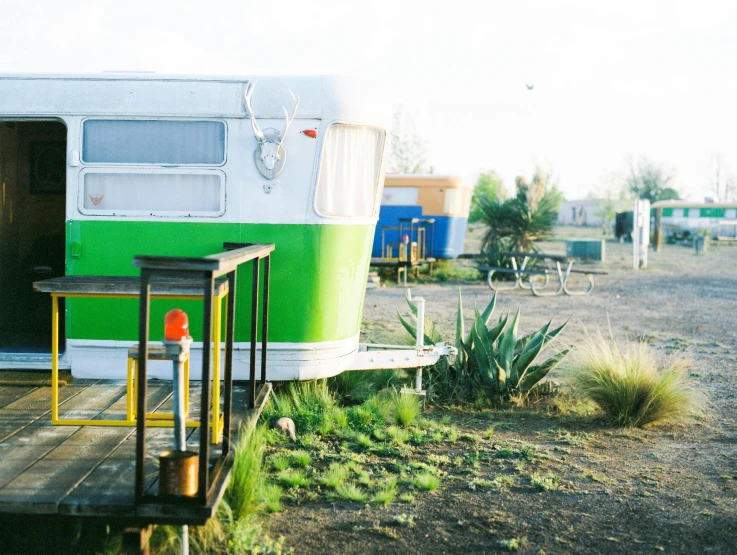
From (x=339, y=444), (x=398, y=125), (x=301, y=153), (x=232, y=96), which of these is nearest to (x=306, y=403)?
(x=339, y=444)

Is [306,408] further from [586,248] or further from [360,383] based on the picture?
[586,248]

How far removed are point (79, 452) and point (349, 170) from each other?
264 centimetres

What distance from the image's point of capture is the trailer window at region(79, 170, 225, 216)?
5.16 metres

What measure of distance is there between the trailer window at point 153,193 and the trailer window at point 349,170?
71 centimetres

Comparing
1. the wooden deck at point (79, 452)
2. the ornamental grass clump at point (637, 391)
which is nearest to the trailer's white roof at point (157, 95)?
the wooden deck at point (79, 452)

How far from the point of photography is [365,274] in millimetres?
5719

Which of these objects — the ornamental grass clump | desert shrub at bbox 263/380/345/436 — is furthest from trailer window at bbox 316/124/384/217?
the ornamental grass clump

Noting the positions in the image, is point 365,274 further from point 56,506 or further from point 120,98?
point 56,506

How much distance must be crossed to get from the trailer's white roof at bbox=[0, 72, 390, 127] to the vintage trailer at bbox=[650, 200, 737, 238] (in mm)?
35596

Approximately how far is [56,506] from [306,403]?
2.74m

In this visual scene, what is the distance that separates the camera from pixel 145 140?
5164mm

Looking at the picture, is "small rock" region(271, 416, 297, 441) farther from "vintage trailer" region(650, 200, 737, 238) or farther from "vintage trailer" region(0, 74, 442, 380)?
"vintage trailer" region(650, 200, 737, 238)

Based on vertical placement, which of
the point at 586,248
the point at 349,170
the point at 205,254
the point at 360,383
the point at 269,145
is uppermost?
the point at 269,145

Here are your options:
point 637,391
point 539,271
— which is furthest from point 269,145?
point 539,271
